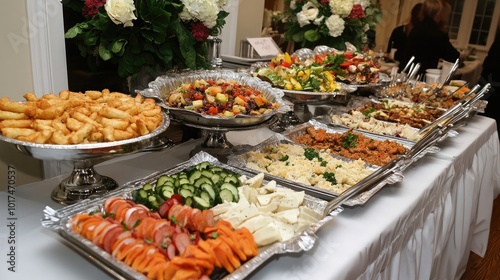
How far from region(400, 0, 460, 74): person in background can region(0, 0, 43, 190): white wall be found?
369 cm

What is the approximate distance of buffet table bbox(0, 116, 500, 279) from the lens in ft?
2.74

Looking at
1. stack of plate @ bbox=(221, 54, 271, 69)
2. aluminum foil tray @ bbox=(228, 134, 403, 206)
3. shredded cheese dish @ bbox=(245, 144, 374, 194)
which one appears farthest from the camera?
stack of plate @ bbox=(221, 54, 271, 69)

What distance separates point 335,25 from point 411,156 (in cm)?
120

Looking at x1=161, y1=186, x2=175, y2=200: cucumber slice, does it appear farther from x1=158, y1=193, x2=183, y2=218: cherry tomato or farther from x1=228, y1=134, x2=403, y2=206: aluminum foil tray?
x1=228, y1=134, x2=403, y2=206: aluminum foil tray

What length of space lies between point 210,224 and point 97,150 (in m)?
0.31

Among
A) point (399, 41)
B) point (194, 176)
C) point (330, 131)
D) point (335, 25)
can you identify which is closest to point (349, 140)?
point (330, 131)

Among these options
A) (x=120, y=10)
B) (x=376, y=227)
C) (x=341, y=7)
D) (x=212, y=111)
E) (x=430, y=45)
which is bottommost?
(x=376, y=227)

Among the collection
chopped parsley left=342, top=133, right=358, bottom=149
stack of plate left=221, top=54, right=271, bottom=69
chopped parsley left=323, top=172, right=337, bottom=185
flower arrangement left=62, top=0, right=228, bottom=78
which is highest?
flower arrangement left=62, top=0, right=228, bottom=78

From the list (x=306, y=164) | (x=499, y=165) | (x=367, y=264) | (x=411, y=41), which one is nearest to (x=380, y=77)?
(x=499, y=165)

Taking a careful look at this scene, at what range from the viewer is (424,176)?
4.53ft

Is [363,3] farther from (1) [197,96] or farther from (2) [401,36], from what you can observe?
(2) [401,36]

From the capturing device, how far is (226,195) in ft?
3.12

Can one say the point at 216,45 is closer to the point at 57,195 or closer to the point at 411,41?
the point at 57,195

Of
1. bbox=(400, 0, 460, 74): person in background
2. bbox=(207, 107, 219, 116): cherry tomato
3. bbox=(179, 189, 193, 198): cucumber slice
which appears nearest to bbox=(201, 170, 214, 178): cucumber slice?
bbox=(179, 189, 193, 198): cucumber slice
